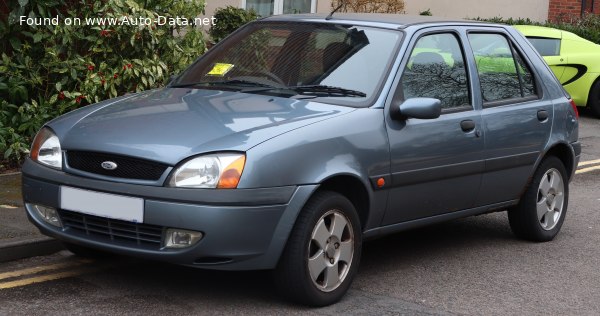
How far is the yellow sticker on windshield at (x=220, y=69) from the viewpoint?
705 centimetres

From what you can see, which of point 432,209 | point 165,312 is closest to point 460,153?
point 432,209

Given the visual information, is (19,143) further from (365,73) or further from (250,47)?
(365,73)

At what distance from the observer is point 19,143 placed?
9461mm

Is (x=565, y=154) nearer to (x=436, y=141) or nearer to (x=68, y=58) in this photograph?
(x=436, y=141)

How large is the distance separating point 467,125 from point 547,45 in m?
10.4

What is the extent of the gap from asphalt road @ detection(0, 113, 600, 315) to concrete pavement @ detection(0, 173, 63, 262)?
0.18 ft

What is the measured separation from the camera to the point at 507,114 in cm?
743

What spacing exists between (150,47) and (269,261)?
5.23m

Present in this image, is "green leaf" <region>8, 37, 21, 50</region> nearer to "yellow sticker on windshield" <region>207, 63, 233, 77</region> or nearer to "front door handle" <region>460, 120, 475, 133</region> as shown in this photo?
"yellow sticker on windshield" <region>207, 63, 233, 77</region>

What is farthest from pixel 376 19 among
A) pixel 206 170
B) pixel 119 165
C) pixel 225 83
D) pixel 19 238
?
pixel 19 238

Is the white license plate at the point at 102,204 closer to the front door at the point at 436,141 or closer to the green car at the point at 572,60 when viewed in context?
the front door at the point at 436,141

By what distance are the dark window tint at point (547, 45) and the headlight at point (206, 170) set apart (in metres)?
12.1

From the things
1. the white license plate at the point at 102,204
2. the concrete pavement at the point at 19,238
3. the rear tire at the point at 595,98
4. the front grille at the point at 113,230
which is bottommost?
the rear tire at the point at 595,98

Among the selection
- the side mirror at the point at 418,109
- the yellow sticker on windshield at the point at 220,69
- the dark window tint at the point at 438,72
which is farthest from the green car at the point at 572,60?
the side mirror at the point at 418,109
